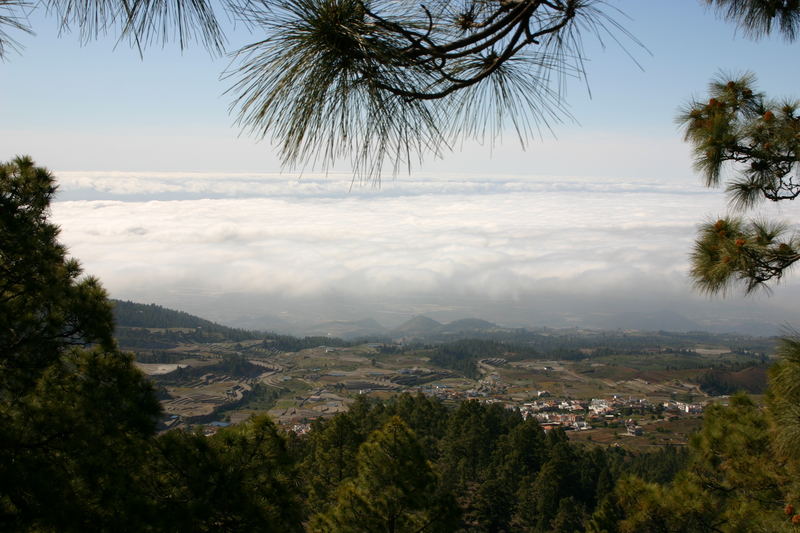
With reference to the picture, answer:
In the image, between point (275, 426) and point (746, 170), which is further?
point (275, 426)

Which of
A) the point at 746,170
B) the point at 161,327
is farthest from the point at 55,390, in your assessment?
the point at 161,327

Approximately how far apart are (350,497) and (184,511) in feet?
15.5

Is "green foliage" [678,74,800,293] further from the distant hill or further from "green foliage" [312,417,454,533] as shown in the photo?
the distant hill

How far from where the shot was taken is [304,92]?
187 cm

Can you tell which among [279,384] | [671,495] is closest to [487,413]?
[671,495]

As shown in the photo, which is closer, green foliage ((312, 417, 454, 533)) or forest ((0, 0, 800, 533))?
forest ((0, 0, 800, 533))

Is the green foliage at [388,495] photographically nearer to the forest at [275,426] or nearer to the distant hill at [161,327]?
the forest at [275,426]

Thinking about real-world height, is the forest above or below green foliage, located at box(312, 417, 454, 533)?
above

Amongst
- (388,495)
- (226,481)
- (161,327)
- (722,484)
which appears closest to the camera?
(226,481)

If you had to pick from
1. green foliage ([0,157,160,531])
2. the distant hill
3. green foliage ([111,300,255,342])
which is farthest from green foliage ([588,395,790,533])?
green foliage ([111,300,255,342])

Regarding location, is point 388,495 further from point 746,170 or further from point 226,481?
point 746,170

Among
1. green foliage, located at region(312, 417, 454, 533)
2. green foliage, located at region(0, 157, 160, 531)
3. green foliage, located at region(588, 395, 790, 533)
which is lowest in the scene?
green foliage, located at region(312, 417, 454, 533)

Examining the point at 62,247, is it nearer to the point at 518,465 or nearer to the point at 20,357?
the point at 20,357

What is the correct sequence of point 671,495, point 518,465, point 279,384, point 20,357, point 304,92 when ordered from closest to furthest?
point 304,92 → point 20,357 → point 671,495 → point 518,465 → point 279,384
